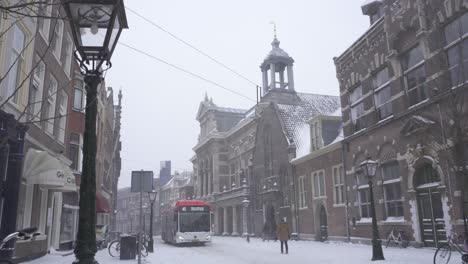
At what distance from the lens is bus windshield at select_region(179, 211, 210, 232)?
30.4 meters

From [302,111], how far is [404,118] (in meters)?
20.0

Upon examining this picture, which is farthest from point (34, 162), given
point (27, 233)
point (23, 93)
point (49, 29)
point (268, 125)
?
point (268, 125)

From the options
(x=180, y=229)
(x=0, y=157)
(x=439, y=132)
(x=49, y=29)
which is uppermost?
(x=49, y=29)

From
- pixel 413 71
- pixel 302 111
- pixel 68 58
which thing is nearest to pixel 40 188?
pixel 68 58

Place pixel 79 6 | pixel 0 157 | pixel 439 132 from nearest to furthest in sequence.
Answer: pixel 79 6, pixel 0 157, pixel 439 132

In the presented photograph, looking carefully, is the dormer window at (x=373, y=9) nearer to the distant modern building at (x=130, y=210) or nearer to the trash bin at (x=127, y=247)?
the trash bin at (x=127, y=247)

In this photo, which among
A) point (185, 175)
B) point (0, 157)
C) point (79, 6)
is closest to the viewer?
point (79, 6)

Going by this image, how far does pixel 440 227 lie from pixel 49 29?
61.2ft

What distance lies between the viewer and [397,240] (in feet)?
65.0

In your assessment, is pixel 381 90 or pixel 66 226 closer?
pixel 381 90

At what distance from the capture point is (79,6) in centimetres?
458

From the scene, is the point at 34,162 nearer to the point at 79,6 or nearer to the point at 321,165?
the point at 79,6

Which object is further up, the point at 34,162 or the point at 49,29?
the point at 49,29

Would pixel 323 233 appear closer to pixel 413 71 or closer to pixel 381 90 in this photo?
pixel 381 90
